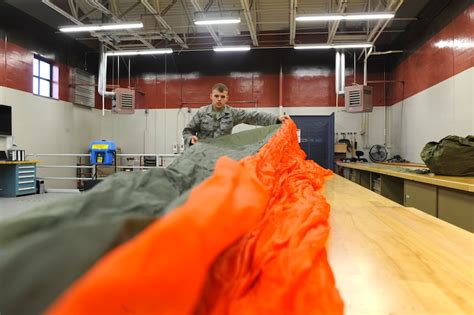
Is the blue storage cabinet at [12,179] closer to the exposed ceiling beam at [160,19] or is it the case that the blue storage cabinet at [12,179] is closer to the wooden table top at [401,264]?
the exposed ceiling beam at [160,19]

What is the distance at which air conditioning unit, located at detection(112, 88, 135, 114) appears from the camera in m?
7.53

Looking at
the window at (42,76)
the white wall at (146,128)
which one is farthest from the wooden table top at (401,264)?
the window at (42,76)

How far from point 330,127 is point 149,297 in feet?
21.7

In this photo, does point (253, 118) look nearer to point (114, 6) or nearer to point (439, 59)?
point (439, 59)

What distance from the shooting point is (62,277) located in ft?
1.44

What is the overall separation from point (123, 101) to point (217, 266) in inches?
304

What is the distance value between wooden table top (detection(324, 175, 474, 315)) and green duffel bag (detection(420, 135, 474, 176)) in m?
1.56

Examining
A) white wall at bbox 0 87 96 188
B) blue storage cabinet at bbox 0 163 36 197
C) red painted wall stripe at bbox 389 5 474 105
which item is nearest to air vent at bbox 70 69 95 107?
white wall at bbox 0 87 96 188

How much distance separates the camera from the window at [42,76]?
705cm

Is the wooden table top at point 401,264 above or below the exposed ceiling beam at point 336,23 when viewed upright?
below

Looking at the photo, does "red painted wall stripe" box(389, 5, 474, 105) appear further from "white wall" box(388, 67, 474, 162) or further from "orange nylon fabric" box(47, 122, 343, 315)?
"orange nylon fabric" box(47, 122, 343, 315)

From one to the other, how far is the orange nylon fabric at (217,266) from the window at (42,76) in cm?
805

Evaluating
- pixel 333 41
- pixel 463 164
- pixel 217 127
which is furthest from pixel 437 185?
pixel 333 41

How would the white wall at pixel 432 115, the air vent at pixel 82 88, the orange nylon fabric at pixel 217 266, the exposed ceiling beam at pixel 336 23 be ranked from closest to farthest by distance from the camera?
the orange nylon fabric at pixel 217 266
the white wall at pixel 432 115
the exposed ceiling beam at pixel 336 23
the air vent at pixel 82 88
